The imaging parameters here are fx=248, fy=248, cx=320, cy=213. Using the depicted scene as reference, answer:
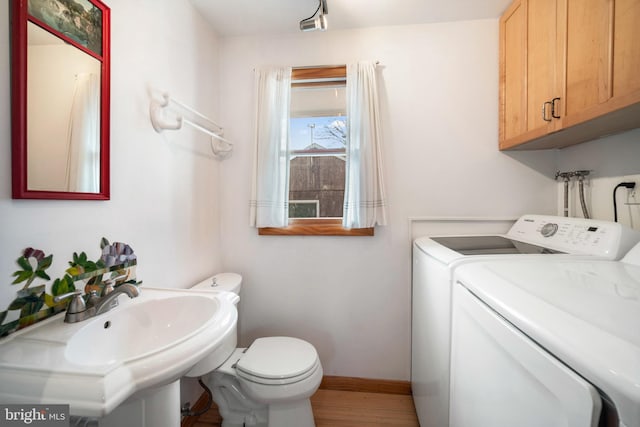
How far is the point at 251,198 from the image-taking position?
1.69 metres

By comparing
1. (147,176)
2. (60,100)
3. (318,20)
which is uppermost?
(318,20)

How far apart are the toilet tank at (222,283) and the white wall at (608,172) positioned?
2.03 m

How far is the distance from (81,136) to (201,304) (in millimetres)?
717

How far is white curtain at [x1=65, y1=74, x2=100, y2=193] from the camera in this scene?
825 mm

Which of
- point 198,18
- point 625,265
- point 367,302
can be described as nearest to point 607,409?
point 625,265

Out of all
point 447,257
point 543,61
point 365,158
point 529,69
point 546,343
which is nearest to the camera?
point 546,343

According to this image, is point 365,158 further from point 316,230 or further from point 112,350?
point 112,350

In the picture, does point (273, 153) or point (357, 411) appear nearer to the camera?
point (357, 411)

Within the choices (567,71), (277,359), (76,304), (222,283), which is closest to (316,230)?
(222,283)

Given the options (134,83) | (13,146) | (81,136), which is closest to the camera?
(13,146)

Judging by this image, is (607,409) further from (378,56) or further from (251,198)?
(378,56)

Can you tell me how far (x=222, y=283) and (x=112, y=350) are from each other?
0.71 m

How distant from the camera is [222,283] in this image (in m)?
1.50

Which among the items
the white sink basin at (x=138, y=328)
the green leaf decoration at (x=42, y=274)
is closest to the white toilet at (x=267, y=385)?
the white sink basin at (x=138, y=328)
